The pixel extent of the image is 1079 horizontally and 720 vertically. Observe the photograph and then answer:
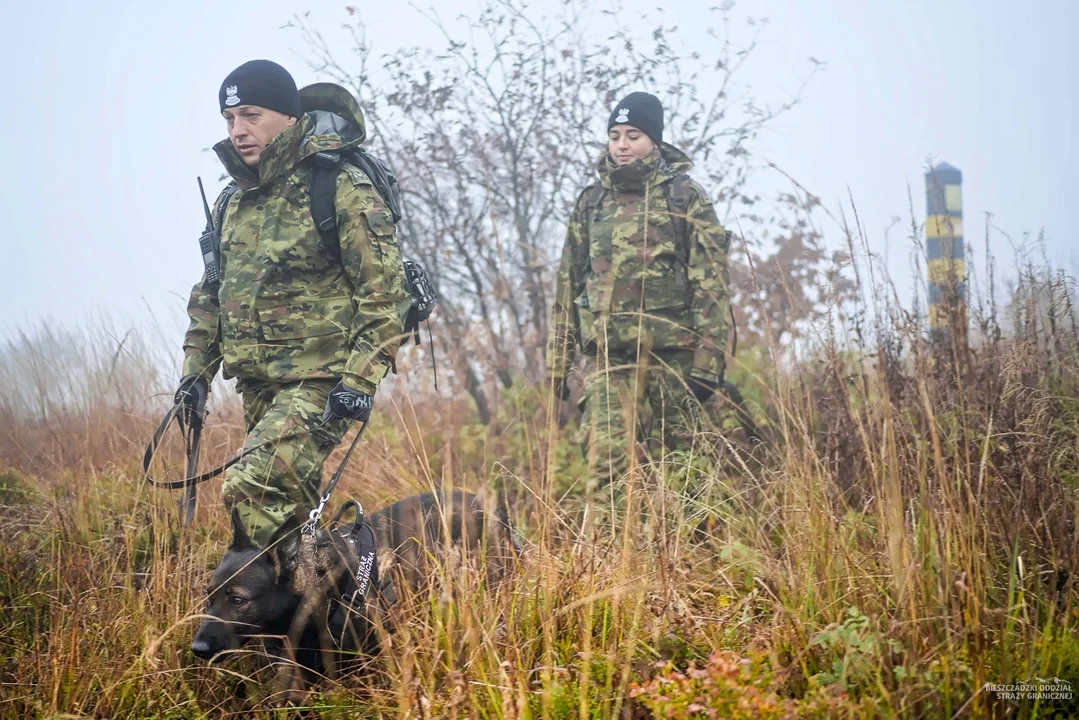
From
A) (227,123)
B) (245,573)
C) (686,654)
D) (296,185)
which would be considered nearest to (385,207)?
(296,185)

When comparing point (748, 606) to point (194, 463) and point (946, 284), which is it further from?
point (194, 463)

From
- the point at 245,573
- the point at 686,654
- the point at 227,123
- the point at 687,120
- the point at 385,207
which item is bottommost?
the point at 686,654

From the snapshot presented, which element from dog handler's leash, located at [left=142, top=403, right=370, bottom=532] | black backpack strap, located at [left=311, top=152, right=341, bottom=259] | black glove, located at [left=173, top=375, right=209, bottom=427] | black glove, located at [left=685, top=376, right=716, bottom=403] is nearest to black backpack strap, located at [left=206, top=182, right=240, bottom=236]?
black backpack strap, located at [left=311, top=152, right=341, bottom=259]

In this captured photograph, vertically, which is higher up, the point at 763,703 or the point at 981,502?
the point at 981,502

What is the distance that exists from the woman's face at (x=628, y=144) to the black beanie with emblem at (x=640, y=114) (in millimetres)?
27

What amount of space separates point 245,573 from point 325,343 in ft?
2.98

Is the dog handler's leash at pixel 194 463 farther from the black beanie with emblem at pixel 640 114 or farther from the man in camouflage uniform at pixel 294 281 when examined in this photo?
the black beanie with emblem at pixel 640 114

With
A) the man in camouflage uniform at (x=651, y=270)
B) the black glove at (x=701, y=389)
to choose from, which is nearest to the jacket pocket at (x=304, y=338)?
the man in camouflage uniform at (x=651, y=270)

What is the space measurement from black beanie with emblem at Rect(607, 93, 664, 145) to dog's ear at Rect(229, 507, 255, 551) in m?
3.09

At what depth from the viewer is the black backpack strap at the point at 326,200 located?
3453 mm

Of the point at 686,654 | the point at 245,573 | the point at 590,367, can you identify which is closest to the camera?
the point at 686,654

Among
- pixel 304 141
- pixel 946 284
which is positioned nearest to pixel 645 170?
pixel 946 284

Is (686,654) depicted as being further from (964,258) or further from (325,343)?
(964,258)

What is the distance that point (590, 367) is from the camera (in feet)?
18.0
